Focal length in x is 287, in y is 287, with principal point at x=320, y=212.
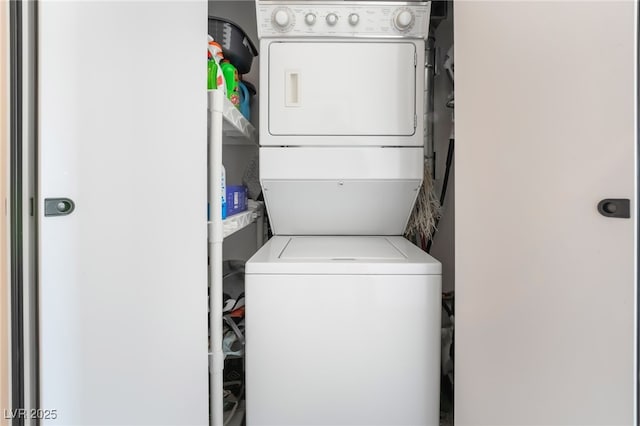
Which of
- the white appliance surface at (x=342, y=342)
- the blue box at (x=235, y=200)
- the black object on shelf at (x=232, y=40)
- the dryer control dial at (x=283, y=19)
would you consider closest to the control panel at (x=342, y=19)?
the dryer control dial at (x=283, y=19)

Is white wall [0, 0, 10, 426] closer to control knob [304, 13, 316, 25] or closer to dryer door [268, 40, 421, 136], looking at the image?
dryer door [268, 40, 421, 136]

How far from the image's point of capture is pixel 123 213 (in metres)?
0.96

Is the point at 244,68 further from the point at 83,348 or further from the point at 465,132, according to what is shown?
the point at 83,348

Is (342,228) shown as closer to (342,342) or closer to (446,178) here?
(446,178)

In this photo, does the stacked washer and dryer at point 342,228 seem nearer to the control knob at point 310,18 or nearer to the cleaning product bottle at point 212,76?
the control knob at point 310,18

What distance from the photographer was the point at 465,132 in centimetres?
114

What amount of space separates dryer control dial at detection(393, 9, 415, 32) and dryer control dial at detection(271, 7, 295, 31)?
0.54 metres

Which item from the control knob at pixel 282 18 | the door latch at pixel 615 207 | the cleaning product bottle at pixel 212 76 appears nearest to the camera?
the door latch at pixel 615 207

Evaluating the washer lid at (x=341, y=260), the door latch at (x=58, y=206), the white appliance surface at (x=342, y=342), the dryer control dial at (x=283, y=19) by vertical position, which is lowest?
the white appliance surface at (x=342, y=342)

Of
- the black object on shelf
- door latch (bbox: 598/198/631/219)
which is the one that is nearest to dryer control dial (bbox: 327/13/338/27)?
the black object on shelf

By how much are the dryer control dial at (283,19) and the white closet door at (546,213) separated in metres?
0.83

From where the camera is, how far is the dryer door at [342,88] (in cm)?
154

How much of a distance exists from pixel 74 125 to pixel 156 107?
240 millimetres

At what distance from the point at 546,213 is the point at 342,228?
1.15 meters
